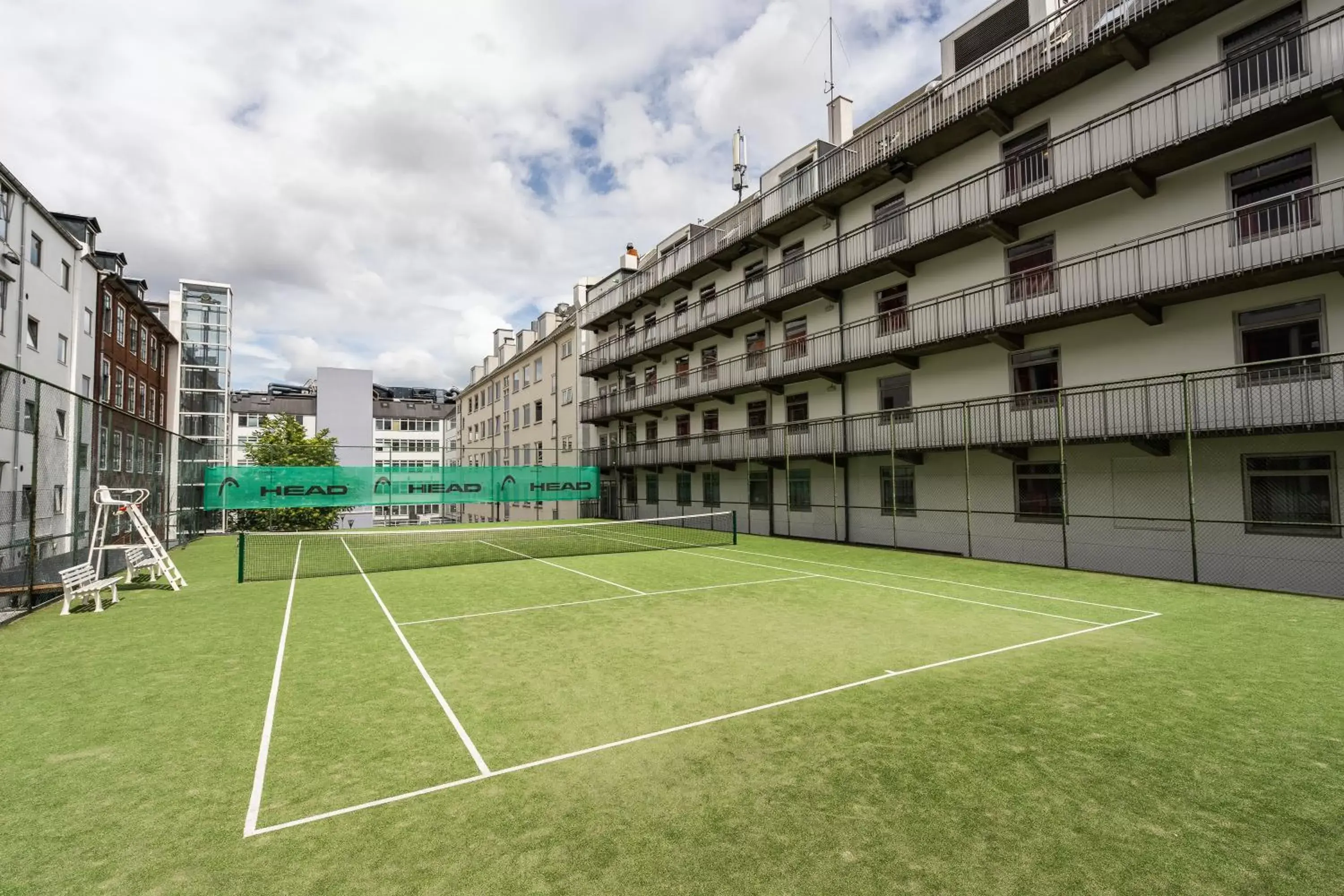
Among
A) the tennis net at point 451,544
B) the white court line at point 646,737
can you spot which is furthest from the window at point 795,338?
the white court line at point 646,737

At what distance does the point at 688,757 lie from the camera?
507 centimetres

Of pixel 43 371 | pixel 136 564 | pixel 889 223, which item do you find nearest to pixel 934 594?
pixel 889 223

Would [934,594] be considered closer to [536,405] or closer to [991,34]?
[991,34]

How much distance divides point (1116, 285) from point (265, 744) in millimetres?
19358

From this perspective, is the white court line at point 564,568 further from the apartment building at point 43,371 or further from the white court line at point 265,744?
the apartment building at point 43,371

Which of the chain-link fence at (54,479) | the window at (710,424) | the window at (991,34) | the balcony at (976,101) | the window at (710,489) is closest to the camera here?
the chain-link fence at (54,479)

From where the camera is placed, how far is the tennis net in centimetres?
1772

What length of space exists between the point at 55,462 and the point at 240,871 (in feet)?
50.1

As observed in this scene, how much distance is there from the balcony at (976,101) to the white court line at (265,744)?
21.5 meters

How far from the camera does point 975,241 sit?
64.5 feet

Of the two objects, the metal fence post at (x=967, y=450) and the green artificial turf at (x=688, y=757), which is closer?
the green artificial turf at (x=688, y=757)

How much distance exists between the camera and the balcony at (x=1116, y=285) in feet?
41.7

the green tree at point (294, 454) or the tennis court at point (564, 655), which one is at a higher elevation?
the green tree at point (294, 454)

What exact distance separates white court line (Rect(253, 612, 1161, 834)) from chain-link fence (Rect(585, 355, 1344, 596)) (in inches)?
328
